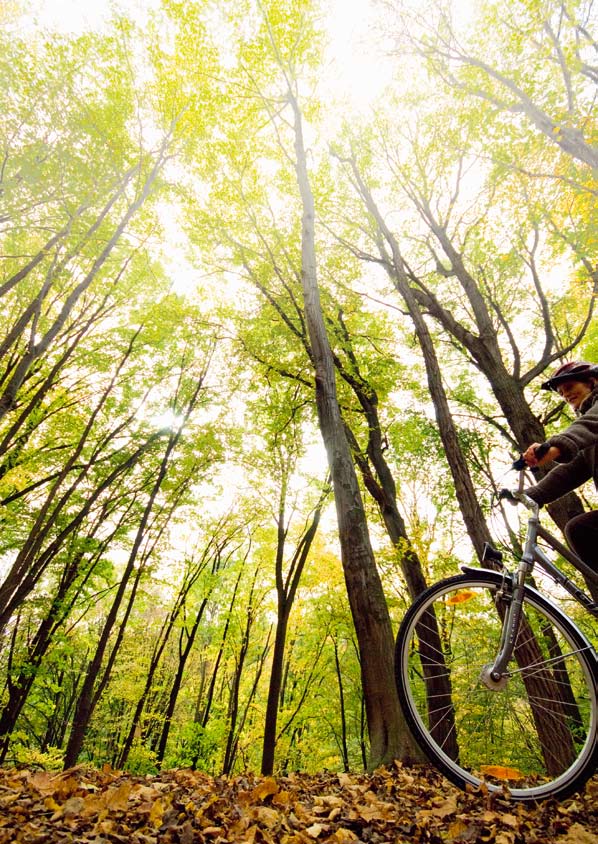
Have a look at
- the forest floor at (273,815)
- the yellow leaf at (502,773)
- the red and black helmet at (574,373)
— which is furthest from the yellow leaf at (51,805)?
the red and black helmet at (574,373)

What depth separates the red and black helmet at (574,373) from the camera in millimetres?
2732

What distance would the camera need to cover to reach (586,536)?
8.40 feet

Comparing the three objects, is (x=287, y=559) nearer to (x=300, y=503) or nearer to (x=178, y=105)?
(x=300, y=503)

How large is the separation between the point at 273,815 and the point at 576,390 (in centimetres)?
320

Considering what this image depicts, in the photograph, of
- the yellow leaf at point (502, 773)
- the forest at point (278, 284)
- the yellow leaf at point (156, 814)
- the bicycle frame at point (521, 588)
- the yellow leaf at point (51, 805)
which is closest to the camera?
the yellow leaf at point (156, 814)

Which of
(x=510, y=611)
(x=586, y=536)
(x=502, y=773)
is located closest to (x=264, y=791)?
(x=502, y=773)

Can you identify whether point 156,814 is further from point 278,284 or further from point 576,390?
point 278,284

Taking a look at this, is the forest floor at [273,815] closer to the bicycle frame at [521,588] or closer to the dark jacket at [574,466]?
the bicycle frame at [521,588]

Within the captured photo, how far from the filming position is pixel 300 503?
13086mm

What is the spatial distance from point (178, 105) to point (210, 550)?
1753cm

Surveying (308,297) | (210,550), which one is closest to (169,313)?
(308,297)

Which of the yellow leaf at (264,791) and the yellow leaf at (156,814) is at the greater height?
the yellow leaf at (264,791)

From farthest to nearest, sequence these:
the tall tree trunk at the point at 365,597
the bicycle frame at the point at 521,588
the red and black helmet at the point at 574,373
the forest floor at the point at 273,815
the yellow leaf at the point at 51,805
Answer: the tall tree trunk at the point at 365,597 < the red and black helmet at the point at 574,373 < the bicycle frame at the point at 521,588 < the yellow leaf at the point at 51,805 < the forest floor at the point at 273,815

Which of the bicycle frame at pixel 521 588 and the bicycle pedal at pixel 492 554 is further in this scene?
the bicycle pedal at pixel 492 554
